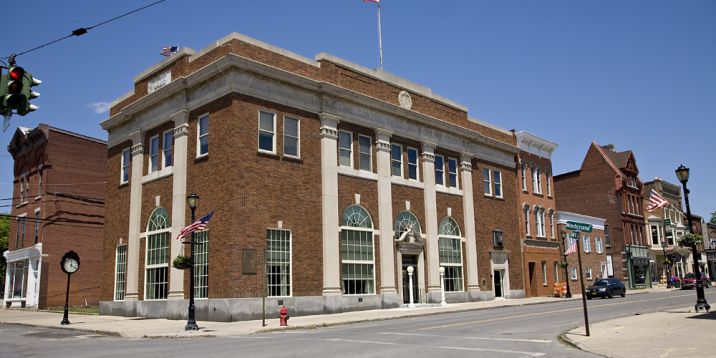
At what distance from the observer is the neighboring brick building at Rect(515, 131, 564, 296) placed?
46188mm

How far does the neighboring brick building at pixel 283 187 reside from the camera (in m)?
27.0

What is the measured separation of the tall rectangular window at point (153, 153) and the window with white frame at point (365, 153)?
10964 mm

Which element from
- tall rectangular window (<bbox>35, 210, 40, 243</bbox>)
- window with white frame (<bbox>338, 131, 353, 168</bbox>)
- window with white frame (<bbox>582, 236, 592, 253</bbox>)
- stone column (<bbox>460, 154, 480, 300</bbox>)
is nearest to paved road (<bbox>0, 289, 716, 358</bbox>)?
window with white frame (<bbox>338, 131, 353, 168</bbox>)

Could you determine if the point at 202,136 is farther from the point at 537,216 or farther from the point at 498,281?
the point at 537,216

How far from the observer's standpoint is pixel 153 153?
32469 mm

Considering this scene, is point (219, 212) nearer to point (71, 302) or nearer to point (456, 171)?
point (456, 171)

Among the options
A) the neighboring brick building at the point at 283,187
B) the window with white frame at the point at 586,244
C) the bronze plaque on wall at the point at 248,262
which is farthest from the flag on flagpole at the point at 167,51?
the window with white frame at the point at 586,244

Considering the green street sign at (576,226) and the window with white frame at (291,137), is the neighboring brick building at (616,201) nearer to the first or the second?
the window with white frame at (291,137)

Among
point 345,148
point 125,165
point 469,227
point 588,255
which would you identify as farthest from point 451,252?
point 588,255

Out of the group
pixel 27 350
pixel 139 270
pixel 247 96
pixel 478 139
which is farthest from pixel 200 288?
pixel 478 139

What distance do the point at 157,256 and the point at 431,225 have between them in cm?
1584

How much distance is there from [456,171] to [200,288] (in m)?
19.5

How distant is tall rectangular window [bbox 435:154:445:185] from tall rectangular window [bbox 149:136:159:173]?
17.1 meters

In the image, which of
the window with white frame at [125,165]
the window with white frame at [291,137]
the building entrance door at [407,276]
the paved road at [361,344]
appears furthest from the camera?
the window with white frame at [125,165]
